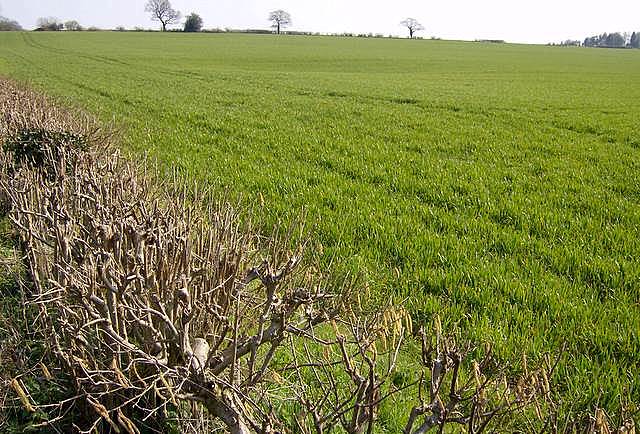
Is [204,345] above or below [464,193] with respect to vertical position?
above

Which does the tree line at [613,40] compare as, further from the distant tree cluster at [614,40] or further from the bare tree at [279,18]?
the bare tree at [279,18]

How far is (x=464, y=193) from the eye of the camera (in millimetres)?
8039

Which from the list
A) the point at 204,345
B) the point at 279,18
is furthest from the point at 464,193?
the point at 279,18

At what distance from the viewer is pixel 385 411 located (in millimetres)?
3246

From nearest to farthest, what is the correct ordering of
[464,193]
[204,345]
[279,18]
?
[204,345]
[464,193]
[279,18]

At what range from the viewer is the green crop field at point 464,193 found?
422 cm

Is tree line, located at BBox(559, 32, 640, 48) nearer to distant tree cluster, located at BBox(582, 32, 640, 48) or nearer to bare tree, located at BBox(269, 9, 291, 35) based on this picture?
distant tree cluster, located at BBox(582, 32, 640, 48)

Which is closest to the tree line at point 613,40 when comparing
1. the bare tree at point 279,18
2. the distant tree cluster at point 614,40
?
the distant tree cluster at point 614,40

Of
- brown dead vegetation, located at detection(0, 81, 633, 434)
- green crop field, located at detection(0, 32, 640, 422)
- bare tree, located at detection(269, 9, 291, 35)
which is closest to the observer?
brown dead vegetation, located at detection(0, 81, 633, 434)

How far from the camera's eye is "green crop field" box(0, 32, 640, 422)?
166 inches

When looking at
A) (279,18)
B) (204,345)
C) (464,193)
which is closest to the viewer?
(204,345)

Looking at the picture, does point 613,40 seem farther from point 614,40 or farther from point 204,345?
point 204,345

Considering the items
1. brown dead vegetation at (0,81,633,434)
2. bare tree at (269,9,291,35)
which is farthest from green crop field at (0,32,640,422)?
bare tree at (269,9,291,35)

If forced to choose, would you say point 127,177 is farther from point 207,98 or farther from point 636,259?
point 207,98
